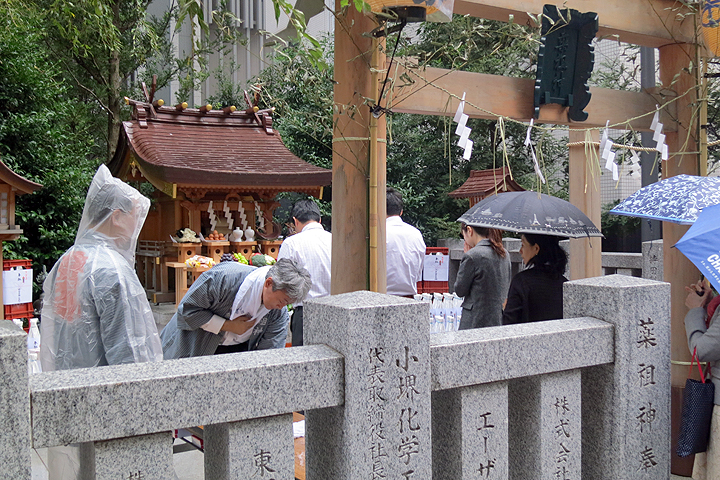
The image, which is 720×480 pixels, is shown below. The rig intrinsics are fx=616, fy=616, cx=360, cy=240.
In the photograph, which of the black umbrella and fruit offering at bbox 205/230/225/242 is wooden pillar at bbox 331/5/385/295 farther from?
fruit offering at bbox 205/230/225/242

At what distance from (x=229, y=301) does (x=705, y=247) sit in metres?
2.24

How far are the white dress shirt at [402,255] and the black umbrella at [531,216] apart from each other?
980mm

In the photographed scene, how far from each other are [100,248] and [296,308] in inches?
84.9

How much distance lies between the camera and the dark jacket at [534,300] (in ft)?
11.9

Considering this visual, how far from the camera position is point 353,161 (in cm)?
325

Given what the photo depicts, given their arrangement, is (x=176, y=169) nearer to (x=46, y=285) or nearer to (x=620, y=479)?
(x=46, y=285)

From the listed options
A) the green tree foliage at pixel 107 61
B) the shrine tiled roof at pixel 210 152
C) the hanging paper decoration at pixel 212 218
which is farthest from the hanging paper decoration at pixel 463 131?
the green tree foliage at pixel 107 61

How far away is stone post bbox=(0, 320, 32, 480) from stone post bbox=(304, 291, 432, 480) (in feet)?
2.99

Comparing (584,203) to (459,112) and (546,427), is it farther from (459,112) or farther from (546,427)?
(546,427)

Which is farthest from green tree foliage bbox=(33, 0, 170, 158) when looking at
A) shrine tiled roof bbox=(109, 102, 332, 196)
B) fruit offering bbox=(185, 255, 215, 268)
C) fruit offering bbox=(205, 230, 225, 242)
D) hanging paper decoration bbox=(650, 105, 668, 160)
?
hanging paper decoration bbox=(650, 105, 668, 160)

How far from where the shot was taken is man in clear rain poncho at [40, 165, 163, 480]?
2.69 metres

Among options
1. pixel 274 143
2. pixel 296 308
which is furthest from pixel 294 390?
pixel 274 143

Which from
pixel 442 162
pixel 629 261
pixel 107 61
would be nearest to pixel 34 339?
pixel 629 261

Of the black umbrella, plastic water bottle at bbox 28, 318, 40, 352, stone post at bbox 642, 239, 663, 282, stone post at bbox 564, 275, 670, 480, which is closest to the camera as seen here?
stone post at bbox 564, 275, 670, 480
